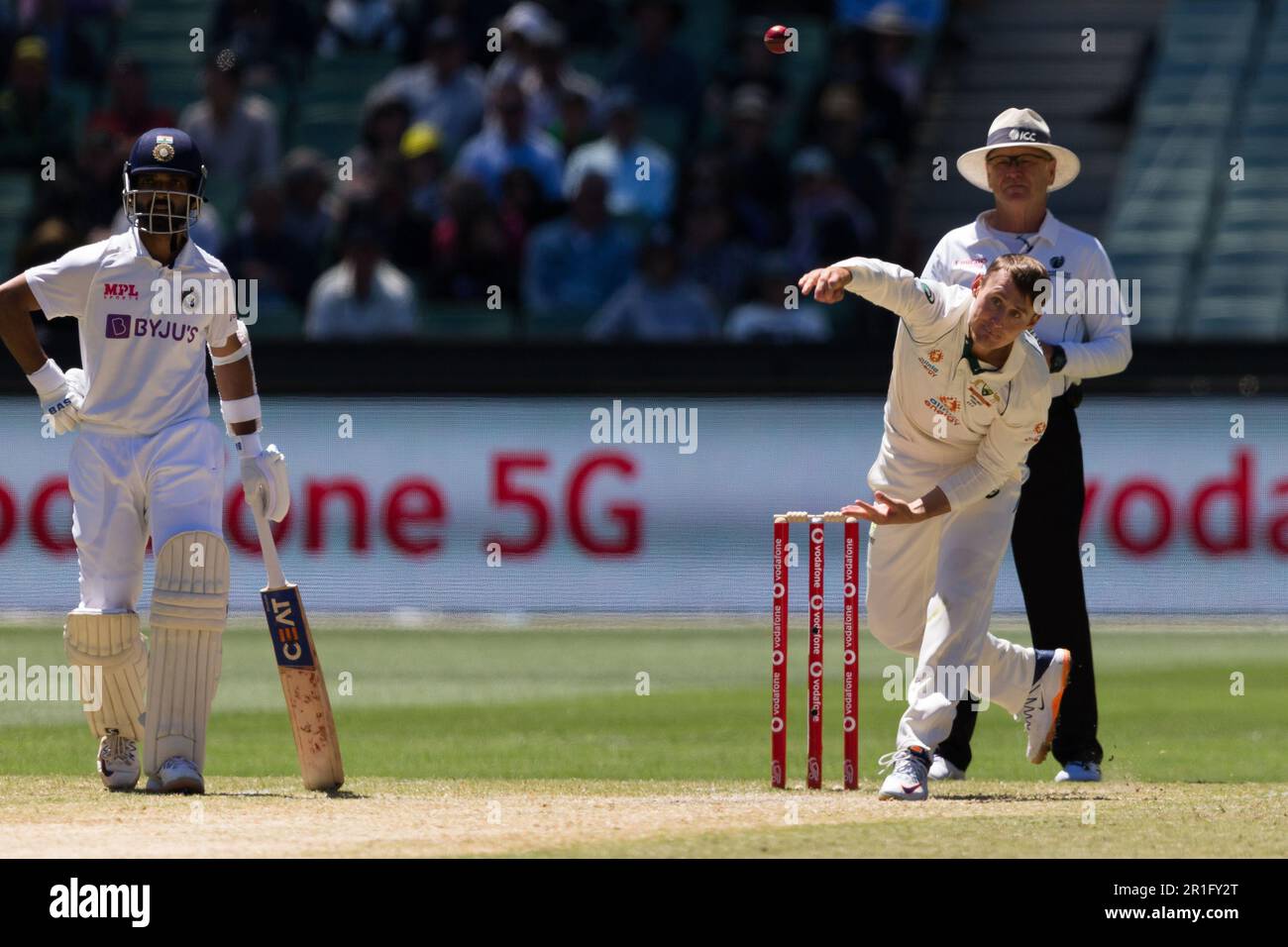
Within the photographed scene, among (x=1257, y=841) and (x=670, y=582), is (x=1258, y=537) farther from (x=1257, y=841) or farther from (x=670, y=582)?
(x=1257, y=841)

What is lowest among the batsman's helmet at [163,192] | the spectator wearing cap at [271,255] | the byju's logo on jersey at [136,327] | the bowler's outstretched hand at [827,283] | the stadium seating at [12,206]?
the byju's logo on jersey at [136,327]

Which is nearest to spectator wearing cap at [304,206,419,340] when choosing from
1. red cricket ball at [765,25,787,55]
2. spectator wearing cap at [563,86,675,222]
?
spectator wearing cap at [563,86,675,222]

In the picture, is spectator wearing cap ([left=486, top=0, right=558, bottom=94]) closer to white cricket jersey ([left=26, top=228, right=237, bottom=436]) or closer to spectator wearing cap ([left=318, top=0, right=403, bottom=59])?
spectator wearing cap ([left=318, top=0, right=403, bottom=59])

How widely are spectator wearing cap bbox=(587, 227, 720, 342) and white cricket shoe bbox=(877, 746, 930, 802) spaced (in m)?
8.27

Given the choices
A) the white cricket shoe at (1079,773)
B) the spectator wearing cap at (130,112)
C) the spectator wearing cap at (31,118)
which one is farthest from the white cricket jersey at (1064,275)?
the spectator wearing cap at (31,118)

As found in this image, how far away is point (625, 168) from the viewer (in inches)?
705

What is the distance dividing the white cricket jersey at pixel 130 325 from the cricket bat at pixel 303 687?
551mm

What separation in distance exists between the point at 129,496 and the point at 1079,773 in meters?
3.57

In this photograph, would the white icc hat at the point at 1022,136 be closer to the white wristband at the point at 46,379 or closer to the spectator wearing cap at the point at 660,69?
the white wristband at the point at 46,379

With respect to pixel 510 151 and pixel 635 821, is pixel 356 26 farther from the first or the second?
pixel 635 821

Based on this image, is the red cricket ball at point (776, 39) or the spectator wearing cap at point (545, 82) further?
the spectator wearing cap at point (545, 82)

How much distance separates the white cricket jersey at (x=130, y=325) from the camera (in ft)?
28.0

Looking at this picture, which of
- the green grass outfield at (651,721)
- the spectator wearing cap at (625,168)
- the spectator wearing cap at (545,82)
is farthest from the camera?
the spectator wearing cap at (545,82)

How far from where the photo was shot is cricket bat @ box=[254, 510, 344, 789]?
852 cm
